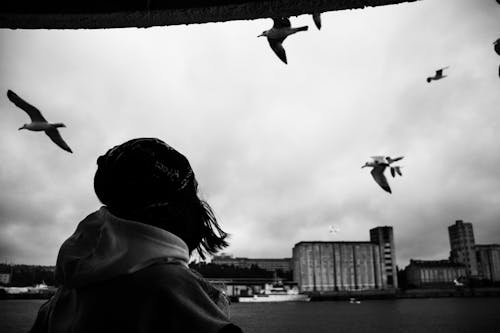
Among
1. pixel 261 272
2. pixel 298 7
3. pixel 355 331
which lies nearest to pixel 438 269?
pixel 261 272

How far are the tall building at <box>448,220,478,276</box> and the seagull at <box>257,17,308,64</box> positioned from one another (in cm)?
16292

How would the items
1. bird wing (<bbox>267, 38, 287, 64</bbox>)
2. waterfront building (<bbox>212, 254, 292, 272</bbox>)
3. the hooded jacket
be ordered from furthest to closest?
waterfront building (<bbox>212, 254, 292, 272</bbox>) < bird wing (<bbox>267, 38, 287, 64</bbox>) < the hooded jacket

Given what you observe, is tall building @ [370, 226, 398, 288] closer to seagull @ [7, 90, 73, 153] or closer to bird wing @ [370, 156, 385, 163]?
bird wing @ [370, 156, 385, 163]

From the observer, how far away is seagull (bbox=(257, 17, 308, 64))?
9.07 feet

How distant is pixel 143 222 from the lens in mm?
1241

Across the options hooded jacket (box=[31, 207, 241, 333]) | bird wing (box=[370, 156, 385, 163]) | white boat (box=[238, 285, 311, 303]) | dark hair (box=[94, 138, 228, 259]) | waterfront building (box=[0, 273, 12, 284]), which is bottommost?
white boat (box=[238, 285, 311, 303])

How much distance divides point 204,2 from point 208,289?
5.56 ft

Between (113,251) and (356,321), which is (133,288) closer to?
(113,251)

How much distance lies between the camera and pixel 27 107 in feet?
11.8

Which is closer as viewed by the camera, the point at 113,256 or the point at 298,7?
the point at 113,256

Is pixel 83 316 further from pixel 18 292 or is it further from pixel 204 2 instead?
pixel 18 292

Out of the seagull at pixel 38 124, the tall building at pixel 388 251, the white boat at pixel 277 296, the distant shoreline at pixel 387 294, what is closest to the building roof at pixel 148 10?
the seagull at pixel 38 124

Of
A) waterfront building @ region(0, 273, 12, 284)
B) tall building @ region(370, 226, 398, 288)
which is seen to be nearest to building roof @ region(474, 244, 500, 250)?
tall building @ region(370, 226, 398, 288)

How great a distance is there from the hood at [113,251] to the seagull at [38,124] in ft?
7.23
